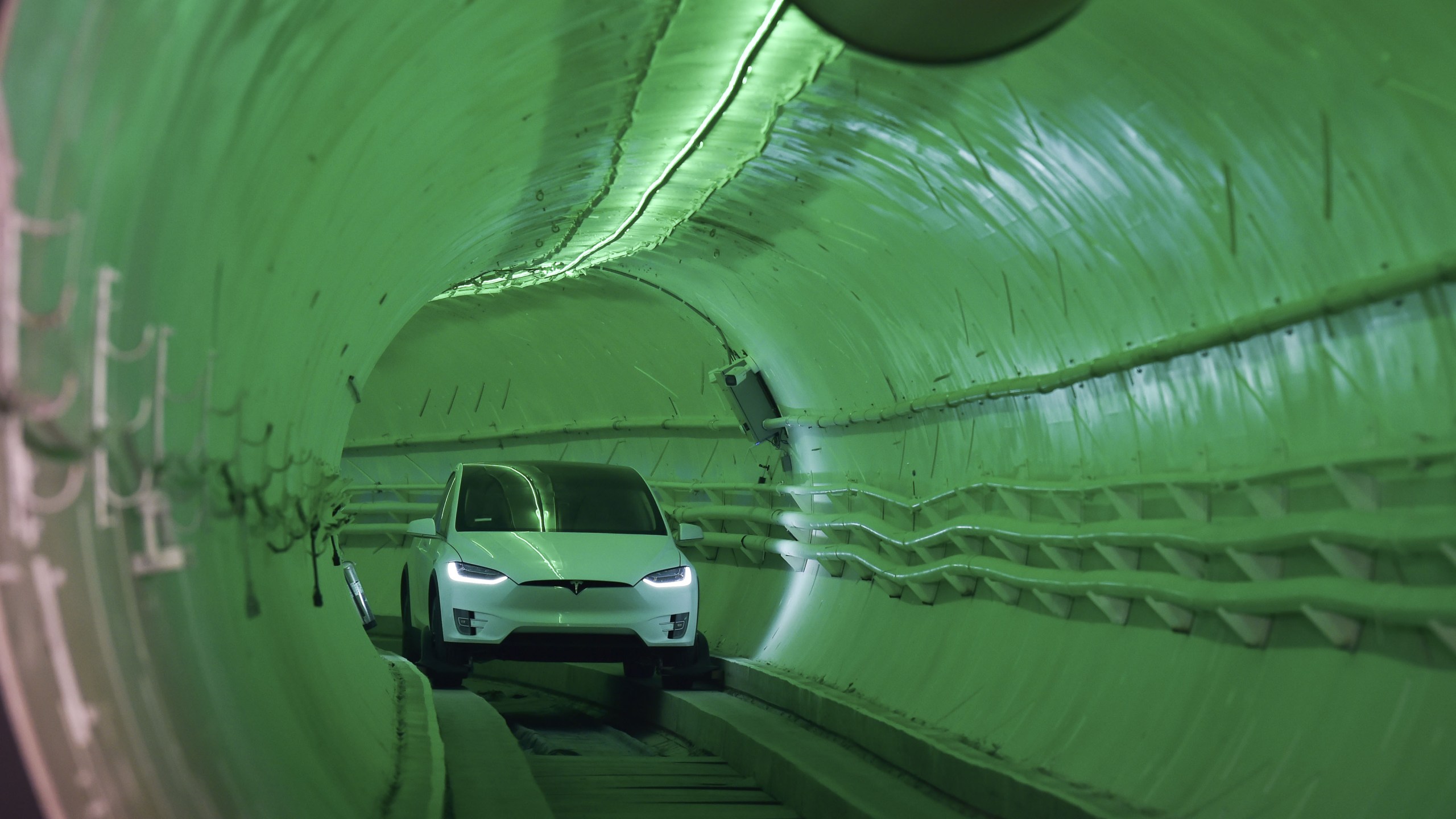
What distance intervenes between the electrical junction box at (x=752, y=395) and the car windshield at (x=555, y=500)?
83.3 inches

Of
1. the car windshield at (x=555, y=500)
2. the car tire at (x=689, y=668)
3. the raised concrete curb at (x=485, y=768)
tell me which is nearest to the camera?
the raised concrete curb at (x=485, y=768)

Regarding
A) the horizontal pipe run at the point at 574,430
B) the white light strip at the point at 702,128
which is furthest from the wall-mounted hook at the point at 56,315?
the horizontal pipe run at the point at 574,430

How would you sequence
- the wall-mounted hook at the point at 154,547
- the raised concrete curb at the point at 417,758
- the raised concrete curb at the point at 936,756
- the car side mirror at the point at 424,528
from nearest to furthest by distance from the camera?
the wall-mounted hook at the point at 154,547
the raised concrete curb at the point at 417,758
the raised concrete curb at the point at 936,756
the car side mirror at the point at 424,528

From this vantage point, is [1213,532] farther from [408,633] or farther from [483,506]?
[408,633]

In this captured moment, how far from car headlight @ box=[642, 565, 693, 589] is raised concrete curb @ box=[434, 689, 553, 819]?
1.58 meters

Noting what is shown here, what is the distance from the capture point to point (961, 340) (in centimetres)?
1040

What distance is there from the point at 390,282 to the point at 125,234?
5.50 metres

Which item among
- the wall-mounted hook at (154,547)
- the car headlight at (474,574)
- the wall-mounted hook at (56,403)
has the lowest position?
the wall-mounted hook at (154,547)

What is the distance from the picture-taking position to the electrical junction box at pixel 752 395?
15.5 m

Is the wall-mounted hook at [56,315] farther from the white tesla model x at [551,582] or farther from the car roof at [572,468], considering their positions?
the car roof at [572,468]

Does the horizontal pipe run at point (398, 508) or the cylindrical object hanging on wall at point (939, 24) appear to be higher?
the cylindrical object hanging on wall at point (939, 24)

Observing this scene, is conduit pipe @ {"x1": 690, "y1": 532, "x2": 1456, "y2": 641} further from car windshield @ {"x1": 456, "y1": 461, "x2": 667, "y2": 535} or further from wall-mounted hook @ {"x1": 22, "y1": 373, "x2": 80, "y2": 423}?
wall-mounted hook @ {"x1": 22, "y1": 373, "x2": 80, "y2": 423}

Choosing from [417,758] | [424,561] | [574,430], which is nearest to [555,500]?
[424,561]

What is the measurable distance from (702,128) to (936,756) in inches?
160
